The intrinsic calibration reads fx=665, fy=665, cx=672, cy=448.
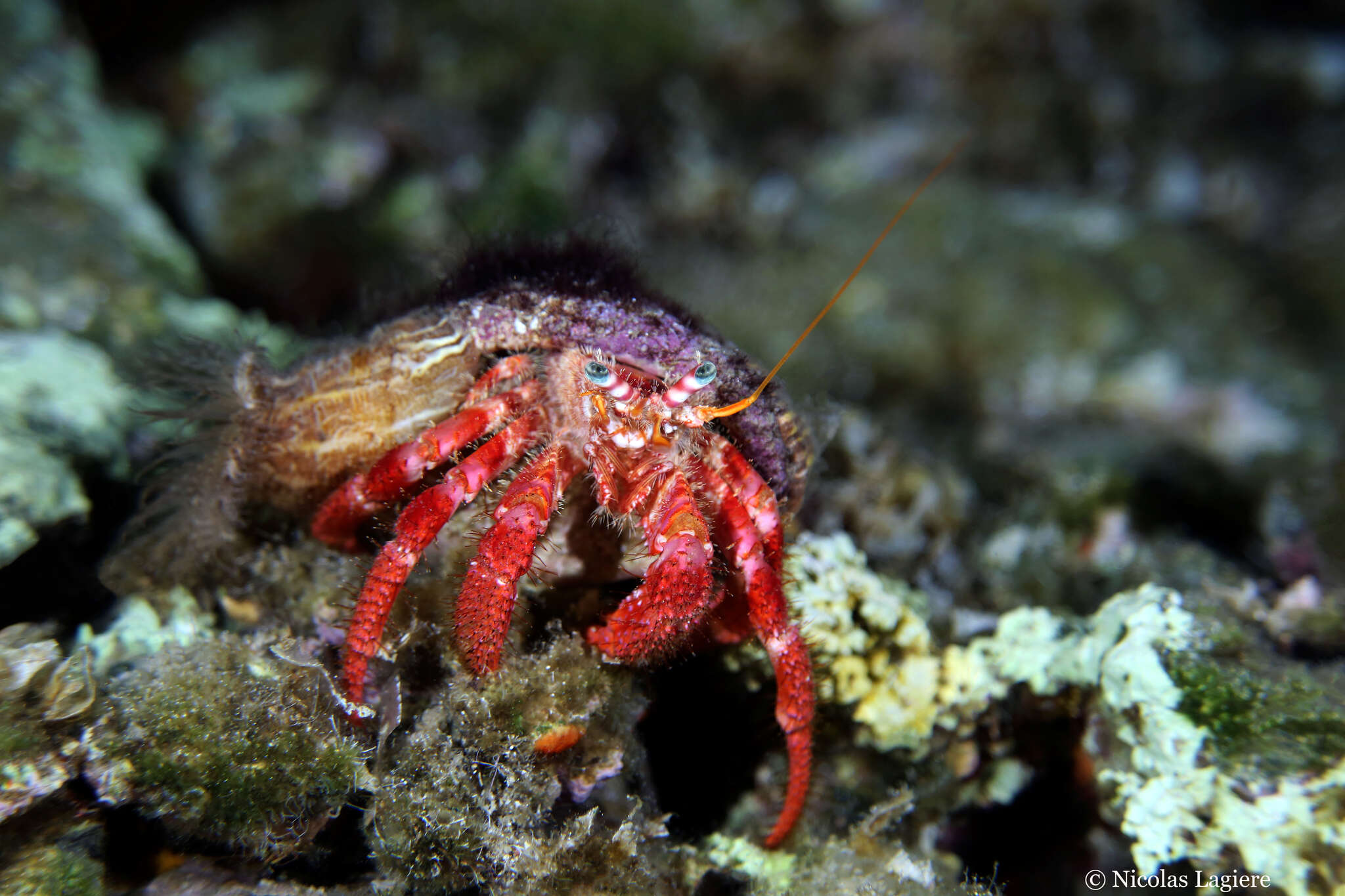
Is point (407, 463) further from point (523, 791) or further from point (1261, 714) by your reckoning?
point (1261, 714)

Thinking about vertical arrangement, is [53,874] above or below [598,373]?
below

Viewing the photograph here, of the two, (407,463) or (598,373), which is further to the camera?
(407,463)

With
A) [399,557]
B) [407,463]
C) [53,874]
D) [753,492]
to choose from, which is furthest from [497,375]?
[53,874]

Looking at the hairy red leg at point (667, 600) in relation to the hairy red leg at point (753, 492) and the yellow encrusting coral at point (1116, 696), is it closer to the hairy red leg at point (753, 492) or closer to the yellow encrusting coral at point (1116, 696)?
the hairy red leg at point (753, 492)

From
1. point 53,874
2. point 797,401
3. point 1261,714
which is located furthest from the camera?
point 797,401

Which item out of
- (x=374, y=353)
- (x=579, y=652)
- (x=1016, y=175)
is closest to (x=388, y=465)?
(x=374, y=353)

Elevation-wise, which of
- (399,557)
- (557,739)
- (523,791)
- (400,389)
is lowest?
(523,791)
